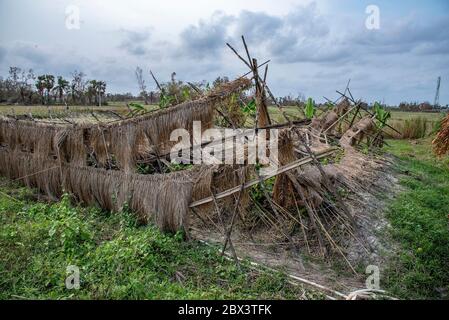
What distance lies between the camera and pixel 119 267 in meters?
5.58

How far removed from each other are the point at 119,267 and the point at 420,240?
5143 millimetres

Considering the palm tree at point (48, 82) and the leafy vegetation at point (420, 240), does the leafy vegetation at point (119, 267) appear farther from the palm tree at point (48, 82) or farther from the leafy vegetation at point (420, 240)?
the palm tree at point (48, 82)

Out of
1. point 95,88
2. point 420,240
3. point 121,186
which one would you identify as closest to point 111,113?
point 121,186

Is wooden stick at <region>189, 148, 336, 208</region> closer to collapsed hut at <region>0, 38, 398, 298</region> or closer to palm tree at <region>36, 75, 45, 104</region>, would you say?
collapsed hut at <region>0, 38, 398, 298</region>

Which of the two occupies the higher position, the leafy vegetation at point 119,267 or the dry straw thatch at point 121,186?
the dry straw thatch at point 121,186

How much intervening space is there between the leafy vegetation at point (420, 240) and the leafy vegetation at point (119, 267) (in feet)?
5.49

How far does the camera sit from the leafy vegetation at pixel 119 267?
205 inches

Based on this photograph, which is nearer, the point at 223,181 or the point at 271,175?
the point at 271,175

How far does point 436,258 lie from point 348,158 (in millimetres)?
2503

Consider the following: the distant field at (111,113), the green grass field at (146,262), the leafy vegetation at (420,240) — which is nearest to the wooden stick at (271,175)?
the green grass field at (146,262)

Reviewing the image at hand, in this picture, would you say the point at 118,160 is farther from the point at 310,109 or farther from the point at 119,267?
the point at 310,109

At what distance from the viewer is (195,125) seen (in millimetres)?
7406
